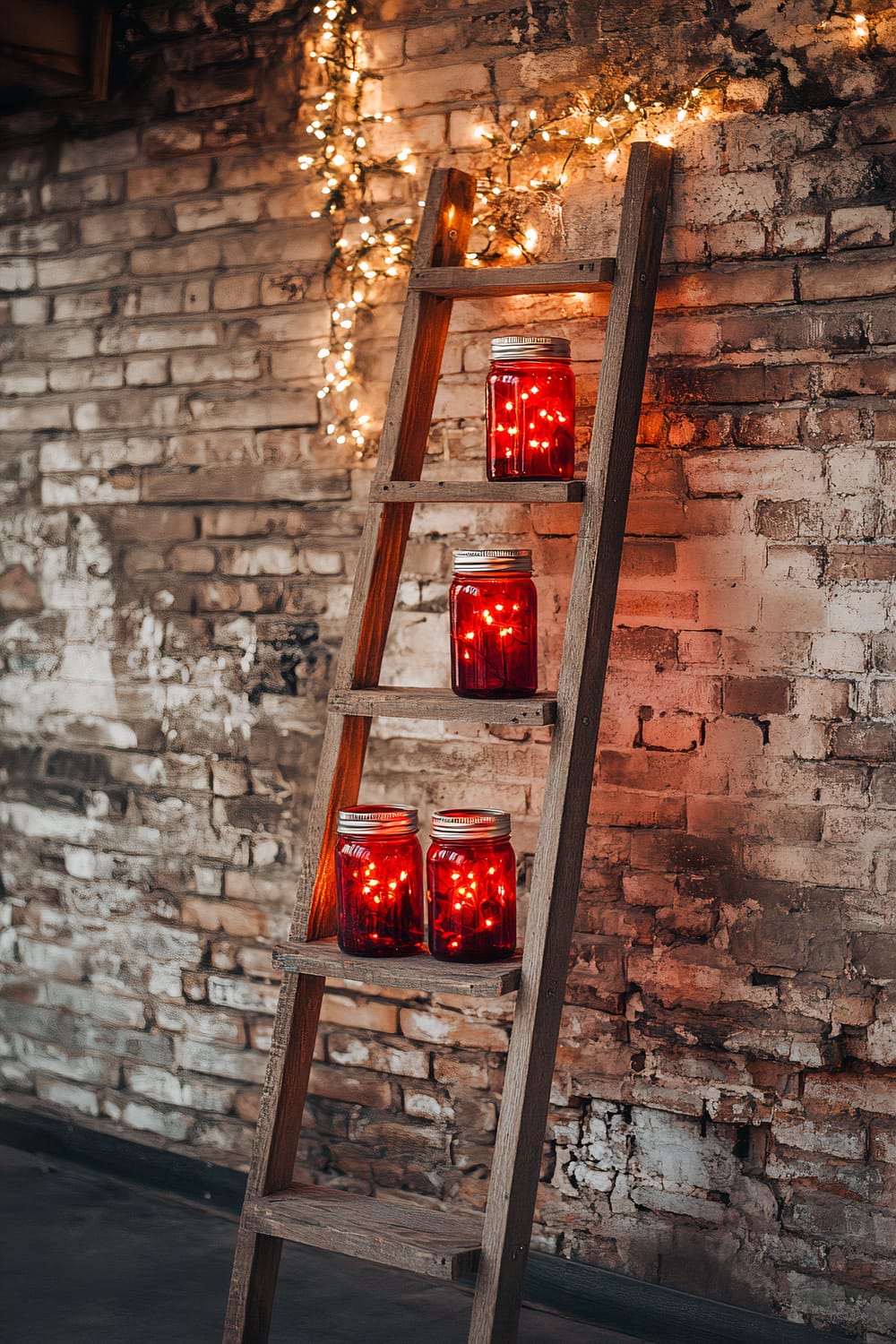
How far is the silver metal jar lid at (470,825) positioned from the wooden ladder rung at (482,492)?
0.45 metres

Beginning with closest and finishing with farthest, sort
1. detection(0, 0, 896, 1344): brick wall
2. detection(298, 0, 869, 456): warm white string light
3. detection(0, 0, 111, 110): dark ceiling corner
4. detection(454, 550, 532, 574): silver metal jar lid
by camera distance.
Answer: detection(454, 550, 532, 574): silver metal jar lid < detection(0, 0, 896, 1344): brick wall < detection(298, 0, 869, 456): warm white string light < detection(0, 0, 111, 110): dark ceiling corner

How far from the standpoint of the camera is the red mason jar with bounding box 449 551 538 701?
1942 mm

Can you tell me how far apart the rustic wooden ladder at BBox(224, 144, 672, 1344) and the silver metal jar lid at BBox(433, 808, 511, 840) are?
0.07 m

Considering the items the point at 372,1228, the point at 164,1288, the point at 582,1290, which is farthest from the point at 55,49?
the point at 582,1290

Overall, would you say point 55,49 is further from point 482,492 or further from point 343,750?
point 343,750

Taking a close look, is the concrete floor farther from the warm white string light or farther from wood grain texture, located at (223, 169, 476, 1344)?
the warm white string light

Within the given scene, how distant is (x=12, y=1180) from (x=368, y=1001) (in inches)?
37.4

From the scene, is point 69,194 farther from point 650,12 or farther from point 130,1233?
point 130,1233

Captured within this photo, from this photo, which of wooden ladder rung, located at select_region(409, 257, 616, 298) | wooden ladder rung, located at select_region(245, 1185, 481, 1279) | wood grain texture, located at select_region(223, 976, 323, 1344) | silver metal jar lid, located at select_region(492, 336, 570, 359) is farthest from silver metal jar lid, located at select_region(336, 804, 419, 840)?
wooden ladder rung, located at select_region(409, 257, 616, 298)

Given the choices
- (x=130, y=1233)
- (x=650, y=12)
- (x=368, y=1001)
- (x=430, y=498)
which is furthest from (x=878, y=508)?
(x=130, y=1233)

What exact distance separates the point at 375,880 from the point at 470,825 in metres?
0.17

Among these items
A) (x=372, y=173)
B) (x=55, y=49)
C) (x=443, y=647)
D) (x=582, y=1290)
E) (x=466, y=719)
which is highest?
(x=55, y=49)

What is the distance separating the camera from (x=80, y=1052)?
9.57 feet

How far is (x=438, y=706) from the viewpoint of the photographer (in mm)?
1932
